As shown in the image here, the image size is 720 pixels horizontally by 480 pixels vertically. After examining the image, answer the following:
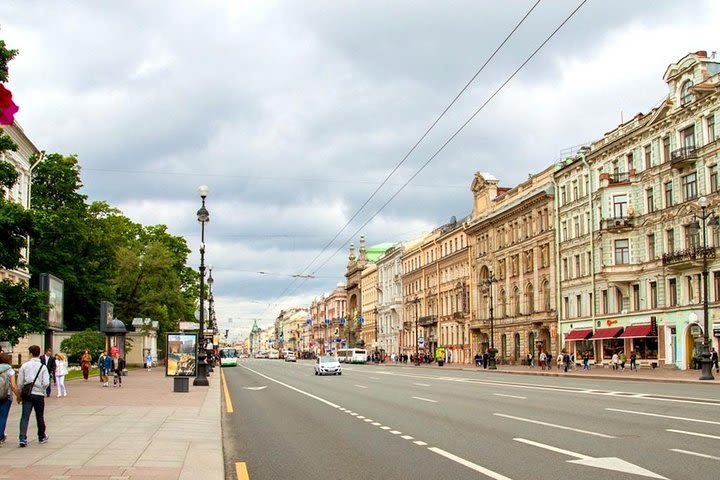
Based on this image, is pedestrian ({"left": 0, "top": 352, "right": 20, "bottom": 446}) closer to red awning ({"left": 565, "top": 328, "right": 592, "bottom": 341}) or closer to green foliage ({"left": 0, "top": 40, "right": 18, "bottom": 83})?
green foliage ({"left": 0, "top": 40, "right": 18, "bottom": 83})

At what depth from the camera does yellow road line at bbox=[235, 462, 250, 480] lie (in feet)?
36.8

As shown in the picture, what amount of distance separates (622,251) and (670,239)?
5.71 meters

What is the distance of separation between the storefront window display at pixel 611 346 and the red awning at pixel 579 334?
186 centimetres

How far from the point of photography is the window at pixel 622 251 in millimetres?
59656

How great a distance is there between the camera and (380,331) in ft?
453

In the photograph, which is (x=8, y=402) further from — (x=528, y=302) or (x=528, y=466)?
(x=528, y=302)

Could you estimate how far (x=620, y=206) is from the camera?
60.2 meters

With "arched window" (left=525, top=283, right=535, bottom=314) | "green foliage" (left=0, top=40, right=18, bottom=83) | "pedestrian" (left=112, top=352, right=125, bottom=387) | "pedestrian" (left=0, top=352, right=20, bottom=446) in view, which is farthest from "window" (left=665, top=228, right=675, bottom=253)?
"pedestrian" (left=0, top=352, right=20, bottom=446)

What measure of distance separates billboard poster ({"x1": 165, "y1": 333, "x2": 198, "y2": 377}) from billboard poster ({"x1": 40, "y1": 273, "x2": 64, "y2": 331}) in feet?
19.0

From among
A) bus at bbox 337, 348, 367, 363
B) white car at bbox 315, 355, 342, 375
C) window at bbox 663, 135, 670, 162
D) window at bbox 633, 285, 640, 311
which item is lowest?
bus at bbox 337, 348, 367, 363

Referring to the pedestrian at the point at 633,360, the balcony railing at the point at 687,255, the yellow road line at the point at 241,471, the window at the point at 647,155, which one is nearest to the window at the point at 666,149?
the window at the point at 647,155

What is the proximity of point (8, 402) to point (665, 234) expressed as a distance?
4880 cm

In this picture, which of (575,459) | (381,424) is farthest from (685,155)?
(575,459)

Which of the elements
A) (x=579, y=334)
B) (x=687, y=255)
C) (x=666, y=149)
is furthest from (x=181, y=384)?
(x=579, y=334)
